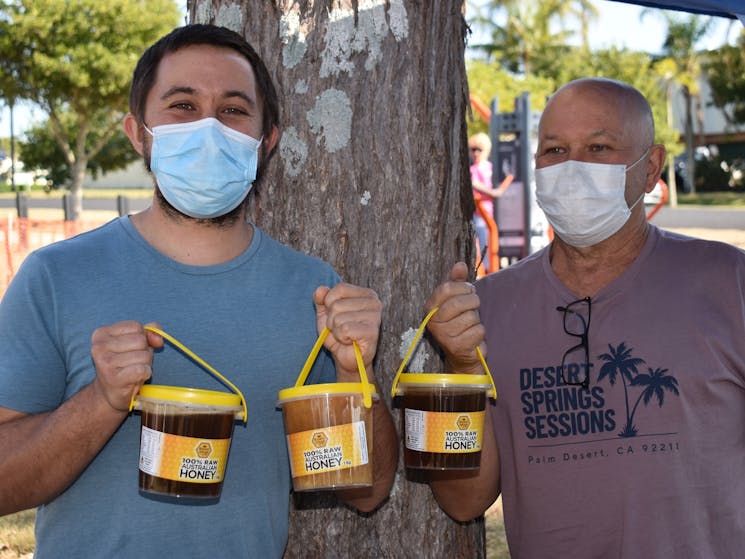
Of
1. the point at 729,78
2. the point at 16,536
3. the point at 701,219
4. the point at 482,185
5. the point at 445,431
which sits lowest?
the point at 16,536

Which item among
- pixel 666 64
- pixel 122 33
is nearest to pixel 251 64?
pixel 122 33

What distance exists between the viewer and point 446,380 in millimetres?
2305

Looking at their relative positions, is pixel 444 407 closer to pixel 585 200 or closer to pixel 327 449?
pixel 327 449

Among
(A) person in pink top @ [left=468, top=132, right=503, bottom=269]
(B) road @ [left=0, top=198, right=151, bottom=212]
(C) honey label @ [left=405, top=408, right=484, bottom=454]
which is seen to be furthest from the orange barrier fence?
(B) road @ [left=0, top=198, right=151, bottom=212]

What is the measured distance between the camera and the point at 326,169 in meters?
2.93

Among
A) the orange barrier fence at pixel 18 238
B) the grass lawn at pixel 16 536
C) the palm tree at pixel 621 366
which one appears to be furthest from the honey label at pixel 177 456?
the orange barrier fence at pixel 18 238

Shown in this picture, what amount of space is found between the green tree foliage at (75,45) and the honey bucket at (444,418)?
2618 centimetres

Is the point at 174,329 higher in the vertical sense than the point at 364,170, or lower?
lower

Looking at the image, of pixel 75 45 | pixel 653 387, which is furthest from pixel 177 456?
pixel 75 45

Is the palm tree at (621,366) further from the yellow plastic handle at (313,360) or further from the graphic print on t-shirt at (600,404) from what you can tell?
the yellow plastic handle at (313,360)

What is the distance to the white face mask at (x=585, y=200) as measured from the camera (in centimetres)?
280

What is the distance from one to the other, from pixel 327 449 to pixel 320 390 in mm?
154

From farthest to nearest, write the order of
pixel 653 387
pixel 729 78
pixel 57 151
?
1. pixel 729 78
2. pixel 57 151
3. pixel 653 387

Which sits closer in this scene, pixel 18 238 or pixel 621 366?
pixel 621 366
